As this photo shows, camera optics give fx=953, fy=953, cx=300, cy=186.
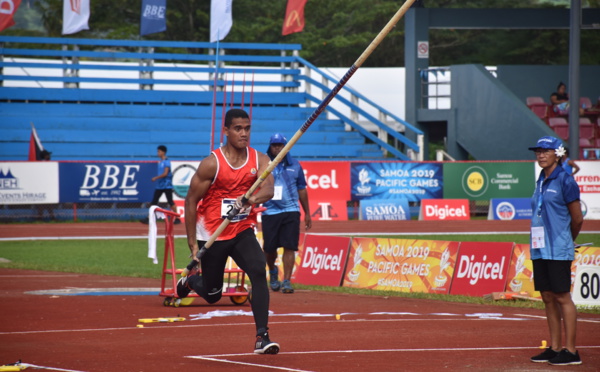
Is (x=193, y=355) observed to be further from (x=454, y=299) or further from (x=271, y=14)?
(x=271, y=14)

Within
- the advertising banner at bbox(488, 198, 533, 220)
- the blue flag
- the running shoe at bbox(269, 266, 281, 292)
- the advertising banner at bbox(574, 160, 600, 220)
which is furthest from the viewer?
the blue flag

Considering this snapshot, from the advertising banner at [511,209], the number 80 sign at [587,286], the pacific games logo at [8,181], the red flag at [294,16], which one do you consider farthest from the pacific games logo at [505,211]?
the number 80 sign at [587,286]

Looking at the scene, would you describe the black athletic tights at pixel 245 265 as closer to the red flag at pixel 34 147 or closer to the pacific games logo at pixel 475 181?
the red flag at pixel 34 147

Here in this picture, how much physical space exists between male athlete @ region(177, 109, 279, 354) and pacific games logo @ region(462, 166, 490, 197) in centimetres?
2312

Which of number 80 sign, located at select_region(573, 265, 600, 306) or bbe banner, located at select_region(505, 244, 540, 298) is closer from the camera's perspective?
number 80 sign, located at select_region(573, 265, 600, 306)

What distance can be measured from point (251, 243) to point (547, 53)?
49611 mm

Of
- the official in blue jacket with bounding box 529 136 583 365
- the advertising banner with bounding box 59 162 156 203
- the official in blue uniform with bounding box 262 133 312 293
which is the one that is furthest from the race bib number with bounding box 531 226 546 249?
the advertising banner with bounding box 59 162 156 203

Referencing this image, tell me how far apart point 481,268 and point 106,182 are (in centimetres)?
1782

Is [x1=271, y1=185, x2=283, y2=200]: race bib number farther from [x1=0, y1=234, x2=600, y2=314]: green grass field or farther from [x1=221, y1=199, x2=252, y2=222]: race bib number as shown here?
[x1=221, y1=199, x2=252, y2=222]: race bib number

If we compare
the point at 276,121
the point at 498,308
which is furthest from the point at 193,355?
the point at 276,121

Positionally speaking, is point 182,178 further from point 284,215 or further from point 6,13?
point 284,215

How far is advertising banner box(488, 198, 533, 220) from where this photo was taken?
3053cm

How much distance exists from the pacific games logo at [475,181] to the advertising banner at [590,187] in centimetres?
312

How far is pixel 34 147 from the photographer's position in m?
30.1
